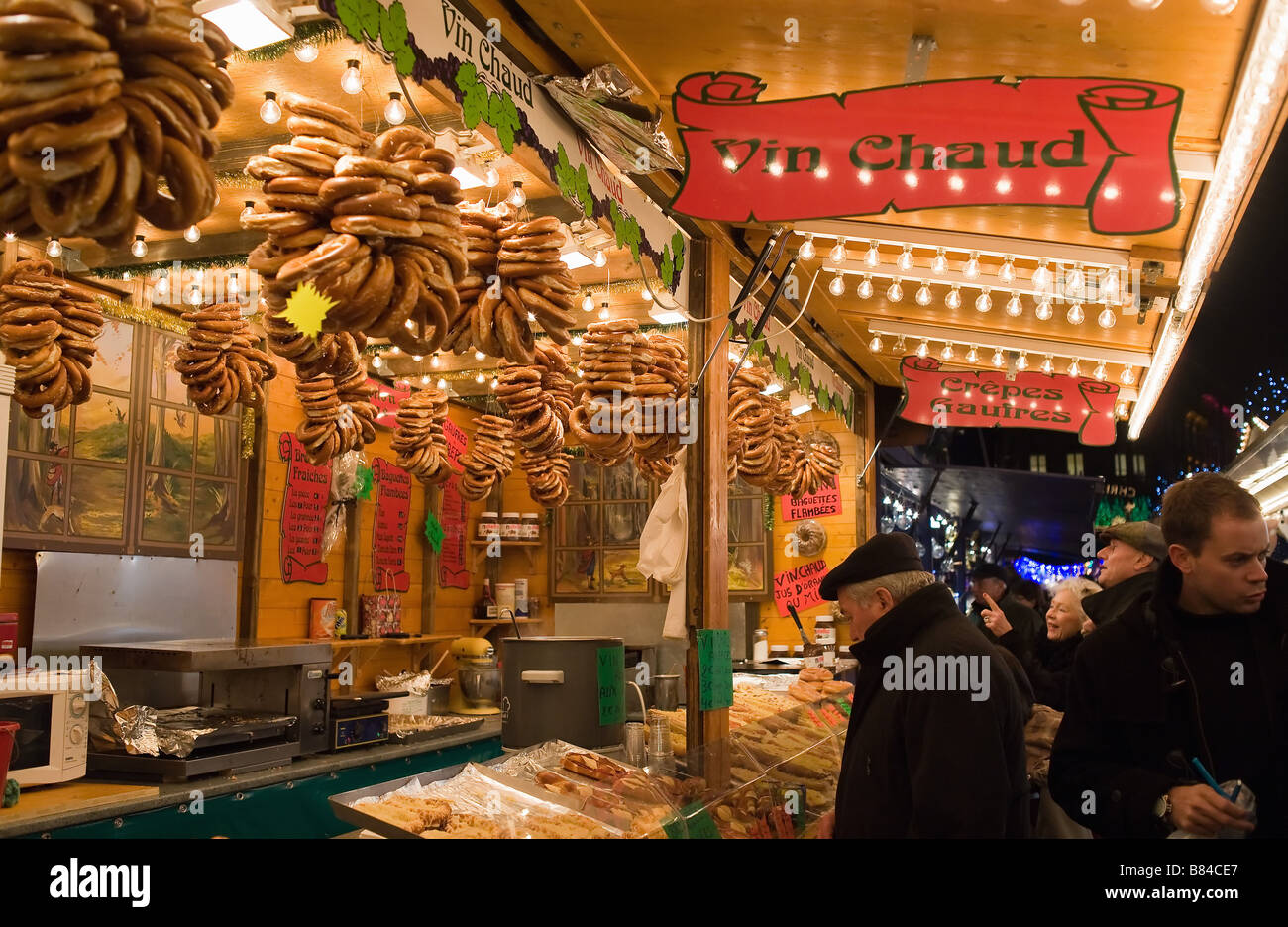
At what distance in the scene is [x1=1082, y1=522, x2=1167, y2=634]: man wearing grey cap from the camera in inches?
189

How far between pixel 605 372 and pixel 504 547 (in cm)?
643

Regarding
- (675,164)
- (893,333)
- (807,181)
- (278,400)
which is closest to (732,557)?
(893,333)

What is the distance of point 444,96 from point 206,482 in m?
4.70

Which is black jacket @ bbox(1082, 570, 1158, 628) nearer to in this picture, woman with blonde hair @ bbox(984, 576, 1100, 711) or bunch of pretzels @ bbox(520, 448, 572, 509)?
woman with blonde hair @ bbox(984, 576, 1100, 711)

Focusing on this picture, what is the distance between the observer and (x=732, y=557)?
10.9m

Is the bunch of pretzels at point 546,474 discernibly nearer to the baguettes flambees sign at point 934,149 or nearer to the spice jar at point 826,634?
the baguettes flambees sign at point 934,149

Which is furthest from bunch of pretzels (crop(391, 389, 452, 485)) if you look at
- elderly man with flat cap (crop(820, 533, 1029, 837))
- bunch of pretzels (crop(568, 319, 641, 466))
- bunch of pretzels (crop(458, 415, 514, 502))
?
elderly man with flat cap (crop(820, 533, 1029, 837))

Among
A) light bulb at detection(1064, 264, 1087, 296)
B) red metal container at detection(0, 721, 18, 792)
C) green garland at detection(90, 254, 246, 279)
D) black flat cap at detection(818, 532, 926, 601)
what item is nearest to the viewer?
black flat cap at detection(818, 532, 926, 601)

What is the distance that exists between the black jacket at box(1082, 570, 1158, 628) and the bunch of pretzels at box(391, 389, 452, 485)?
12.7ft

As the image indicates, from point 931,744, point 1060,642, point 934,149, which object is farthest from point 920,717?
point 1060,642

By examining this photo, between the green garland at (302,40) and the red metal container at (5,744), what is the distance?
2682 millimetres

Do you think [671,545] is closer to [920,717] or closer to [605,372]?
[605,372]
